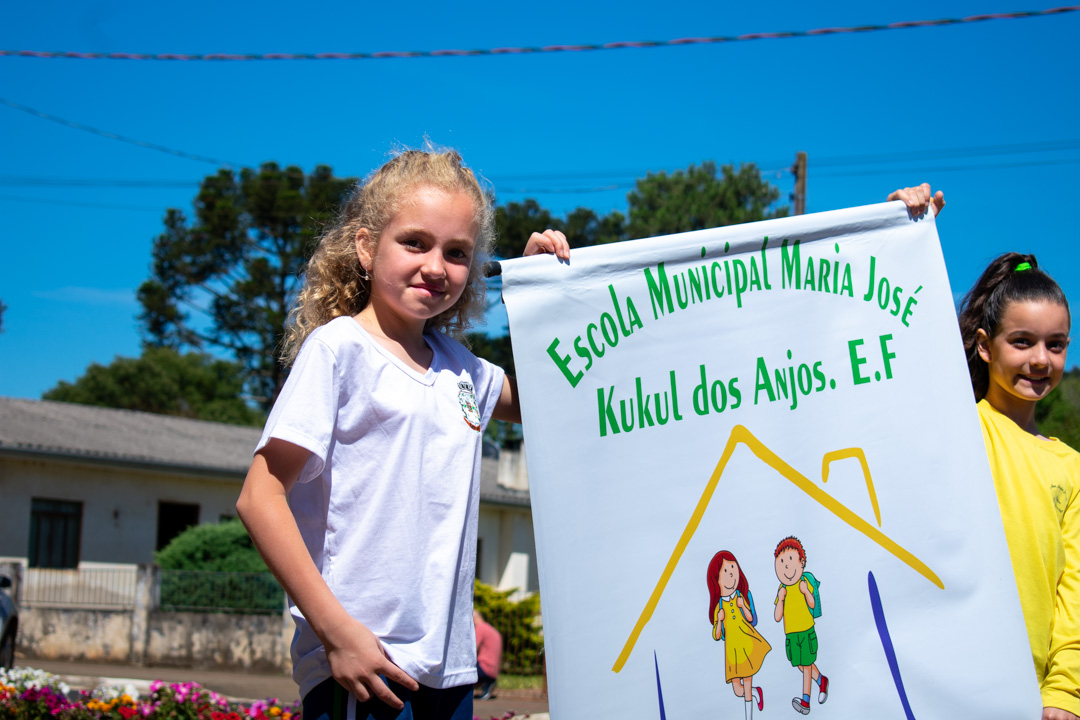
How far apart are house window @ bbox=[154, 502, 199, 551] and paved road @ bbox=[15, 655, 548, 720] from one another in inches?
200

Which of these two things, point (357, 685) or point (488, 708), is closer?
point (357, 685)

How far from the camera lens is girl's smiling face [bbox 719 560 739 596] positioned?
2137mm

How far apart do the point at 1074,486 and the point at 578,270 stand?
1370 mm

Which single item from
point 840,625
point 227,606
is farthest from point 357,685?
point 227,606

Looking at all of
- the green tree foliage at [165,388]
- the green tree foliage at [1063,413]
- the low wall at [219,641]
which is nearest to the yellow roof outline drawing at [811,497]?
the low wall at [219,641]

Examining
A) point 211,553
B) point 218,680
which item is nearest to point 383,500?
point 218,680

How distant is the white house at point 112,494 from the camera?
1836 cm

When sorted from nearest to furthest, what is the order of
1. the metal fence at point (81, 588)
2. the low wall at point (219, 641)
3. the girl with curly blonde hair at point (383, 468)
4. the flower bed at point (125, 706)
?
the girl with curly blonde hair at point (383, 468) → the flower bed at point (125, 706) → the low wall at point (219, 641) → the metal fence at point (81, 588)

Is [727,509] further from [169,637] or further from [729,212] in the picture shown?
[729,212]

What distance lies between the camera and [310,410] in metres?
1.89

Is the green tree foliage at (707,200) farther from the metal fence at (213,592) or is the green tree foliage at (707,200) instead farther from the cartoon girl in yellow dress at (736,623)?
the cartoon girl in yellow dress at (736,623)

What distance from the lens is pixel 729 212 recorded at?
35.5 m

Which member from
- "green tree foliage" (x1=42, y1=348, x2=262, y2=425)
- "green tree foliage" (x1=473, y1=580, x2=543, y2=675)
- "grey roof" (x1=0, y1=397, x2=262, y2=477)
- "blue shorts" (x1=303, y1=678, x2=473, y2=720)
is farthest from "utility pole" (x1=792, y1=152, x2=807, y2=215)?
"green tree foliage" (x1=42, y1=348, x2=262, y2=425)

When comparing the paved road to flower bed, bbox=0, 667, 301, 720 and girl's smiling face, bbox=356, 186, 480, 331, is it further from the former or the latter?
girl's smiling face, bbox=356, 186, 480, 331
